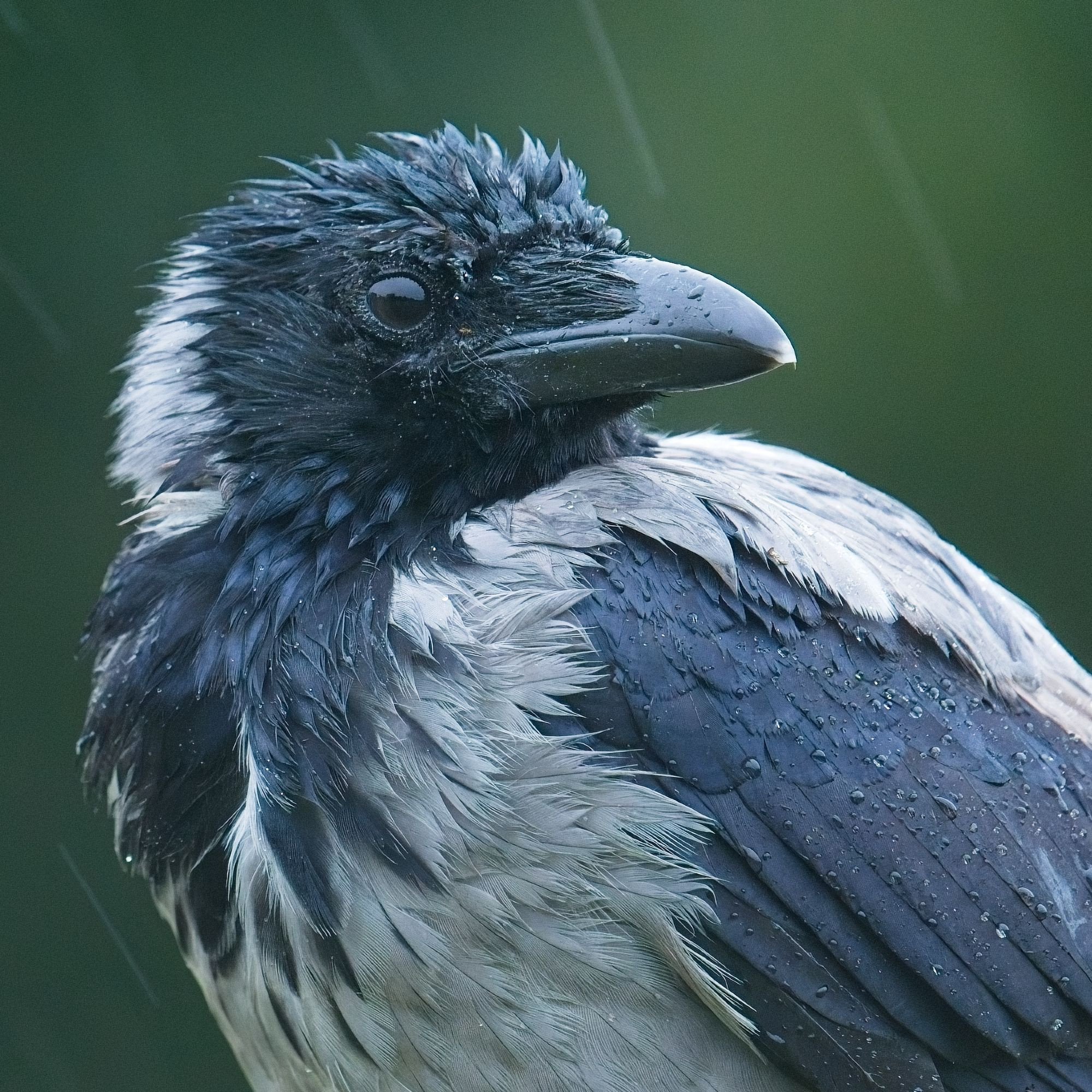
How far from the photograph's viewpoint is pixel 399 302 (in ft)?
9.71

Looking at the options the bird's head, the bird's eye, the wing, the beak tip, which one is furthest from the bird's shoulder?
the bird's eye

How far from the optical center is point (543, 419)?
2967mm

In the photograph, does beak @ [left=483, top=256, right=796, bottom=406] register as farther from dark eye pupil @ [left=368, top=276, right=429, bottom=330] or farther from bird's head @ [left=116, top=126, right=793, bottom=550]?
dark eye pupil @ [left=368, top=276, right=429, bottom=330]

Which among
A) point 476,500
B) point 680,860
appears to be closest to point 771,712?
point 680,860

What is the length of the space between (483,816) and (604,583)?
50 centimetres

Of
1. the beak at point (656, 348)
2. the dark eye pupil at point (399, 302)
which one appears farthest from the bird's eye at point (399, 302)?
the beak at point (656, 348)

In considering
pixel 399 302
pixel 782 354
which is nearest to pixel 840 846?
pixel 782 354

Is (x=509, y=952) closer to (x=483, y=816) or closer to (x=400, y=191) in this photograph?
(x=483, y=816)

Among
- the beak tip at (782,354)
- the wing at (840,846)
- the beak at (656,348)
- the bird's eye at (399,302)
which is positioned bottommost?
the wing at (840,846)

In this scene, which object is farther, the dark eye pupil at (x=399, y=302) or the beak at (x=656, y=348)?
the dark eye pupil at (x=399, y=302)

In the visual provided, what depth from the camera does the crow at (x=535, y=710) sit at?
8.43 feet

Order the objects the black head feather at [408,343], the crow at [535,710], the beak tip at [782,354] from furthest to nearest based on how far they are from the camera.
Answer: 1. the black head feather at [408,343]
2. the beak tip at [782,354]
3. the crow at [535,710]

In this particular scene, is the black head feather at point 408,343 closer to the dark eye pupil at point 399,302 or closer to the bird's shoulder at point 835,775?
the dark eye pupil at point 399,302

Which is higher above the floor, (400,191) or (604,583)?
(400,191)
